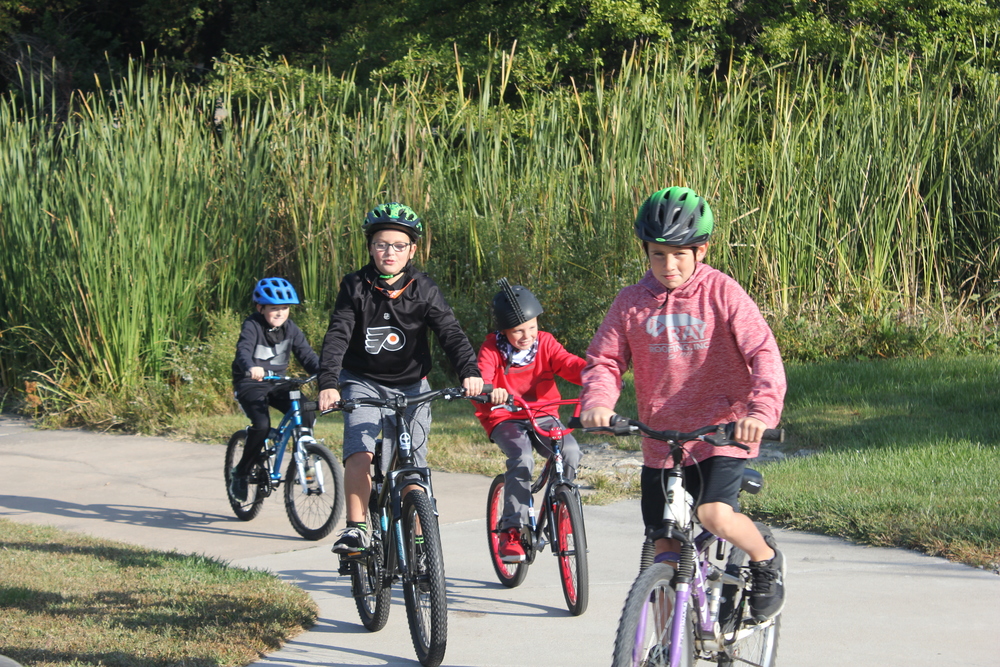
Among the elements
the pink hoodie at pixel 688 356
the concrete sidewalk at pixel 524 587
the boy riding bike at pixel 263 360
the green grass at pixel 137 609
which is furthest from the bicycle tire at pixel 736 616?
the boy riding bike at pixel 263 360

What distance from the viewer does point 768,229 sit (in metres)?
11.4

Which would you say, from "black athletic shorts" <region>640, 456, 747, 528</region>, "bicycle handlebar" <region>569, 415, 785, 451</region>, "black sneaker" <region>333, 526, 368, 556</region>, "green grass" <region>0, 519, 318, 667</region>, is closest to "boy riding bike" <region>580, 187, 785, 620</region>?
"black athletic shorts" <region>640, 456, 747, 528</region>

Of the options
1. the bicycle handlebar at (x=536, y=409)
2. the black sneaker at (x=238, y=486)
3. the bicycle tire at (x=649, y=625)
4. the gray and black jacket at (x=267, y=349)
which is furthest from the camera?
the gray and black jacket at (x=267, y=349)

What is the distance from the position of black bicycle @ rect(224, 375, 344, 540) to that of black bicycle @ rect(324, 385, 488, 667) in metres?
1.70

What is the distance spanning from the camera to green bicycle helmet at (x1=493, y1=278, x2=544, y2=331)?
524 centimetres

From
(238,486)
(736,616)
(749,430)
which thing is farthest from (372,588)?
(238,486)

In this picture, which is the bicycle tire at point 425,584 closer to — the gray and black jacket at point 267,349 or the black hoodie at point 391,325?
the black hoodie at point 391,325

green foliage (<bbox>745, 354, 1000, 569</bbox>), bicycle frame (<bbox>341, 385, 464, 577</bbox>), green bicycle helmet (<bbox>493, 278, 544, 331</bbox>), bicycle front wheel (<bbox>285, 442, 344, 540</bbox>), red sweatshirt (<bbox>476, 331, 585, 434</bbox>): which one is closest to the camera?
bicycle frame (<bbox>341, 385, 464, 577</bbox>)

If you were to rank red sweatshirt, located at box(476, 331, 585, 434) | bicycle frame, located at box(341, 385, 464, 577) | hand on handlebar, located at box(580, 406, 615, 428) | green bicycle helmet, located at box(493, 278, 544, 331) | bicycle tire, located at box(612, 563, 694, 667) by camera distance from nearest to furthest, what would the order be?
bicycle tire, located at box(612, 563, 694, 667), hand on handlebar, located at box(580, 406, 615, 428), bicycle frame, located at box(341, 385, 464, 577), green bicycle helmet, located at box(493, 278, 544, 331), red sweatshirt, located at box(476, 331, 585, 434)

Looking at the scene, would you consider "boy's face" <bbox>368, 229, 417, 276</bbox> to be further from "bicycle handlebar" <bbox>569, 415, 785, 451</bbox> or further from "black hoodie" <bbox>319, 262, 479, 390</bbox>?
"bicycle handlebar" <bbox>569, 415, 785, 451</bbox>

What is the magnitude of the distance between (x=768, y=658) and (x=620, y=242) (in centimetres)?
758

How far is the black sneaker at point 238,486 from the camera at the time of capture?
6.93m

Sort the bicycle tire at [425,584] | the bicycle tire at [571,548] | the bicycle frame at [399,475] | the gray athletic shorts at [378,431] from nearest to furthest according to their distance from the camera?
the bicycle tire at [425,584], the bicycle frame at [399,475], the bicycle tire at [571,548], the gray athletic shorts at [378,431]

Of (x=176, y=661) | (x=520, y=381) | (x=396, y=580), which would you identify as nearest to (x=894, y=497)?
(x=520, y=381)
